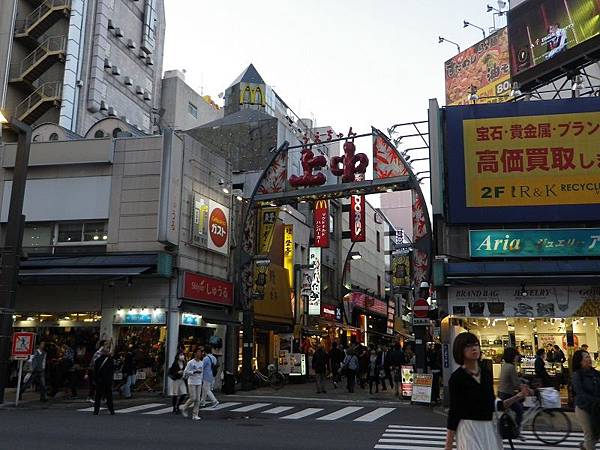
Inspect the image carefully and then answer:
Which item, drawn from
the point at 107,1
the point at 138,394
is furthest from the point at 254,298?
the point at 107,1

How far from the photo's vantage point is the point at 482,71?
41438 millimetres

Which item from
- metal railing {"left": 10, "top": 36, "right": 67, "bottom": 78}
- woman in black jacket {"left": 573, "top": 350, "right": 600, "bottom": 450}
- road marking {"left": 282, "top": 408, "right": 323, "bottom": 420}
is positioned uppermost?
metal railing {"left": 10, "top": 36, "right": 67, "bottom": 78}

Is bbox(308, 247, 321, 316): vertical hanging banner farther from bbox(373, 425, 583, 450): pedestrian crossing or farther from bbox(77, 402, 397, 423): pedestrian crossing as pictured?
bbox(373, 425, 583, 450): pedestrian crossing

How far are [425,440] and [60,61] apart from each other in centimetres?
3367

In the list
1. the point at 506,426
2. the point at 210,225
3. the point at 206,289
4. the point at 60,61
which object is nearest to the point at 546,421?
the point at 506,426

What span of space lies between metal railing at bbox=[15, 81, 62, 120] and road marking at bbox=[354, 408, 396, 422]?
2854 cm

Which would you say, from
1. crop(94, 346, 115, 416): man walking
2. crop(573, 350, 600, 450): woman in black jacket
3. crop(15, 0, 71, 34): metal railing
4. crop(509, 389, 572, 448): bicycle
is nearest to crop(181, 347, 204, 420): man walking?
crop(94, 346, 115, 416): man walking

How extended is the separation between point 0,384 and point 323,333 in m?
23.7

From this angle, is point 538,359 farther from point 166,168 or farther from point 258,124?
point 258,124

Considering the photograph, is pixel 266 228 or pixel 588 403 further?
pixel 266 228

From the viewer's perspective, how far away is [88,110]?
37.4m

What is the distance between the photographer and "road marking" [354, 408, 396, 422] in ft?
50.4

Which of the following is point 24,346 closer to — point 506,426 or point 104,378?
point 104,378

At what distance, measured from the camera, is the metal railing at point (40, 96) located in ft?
121
